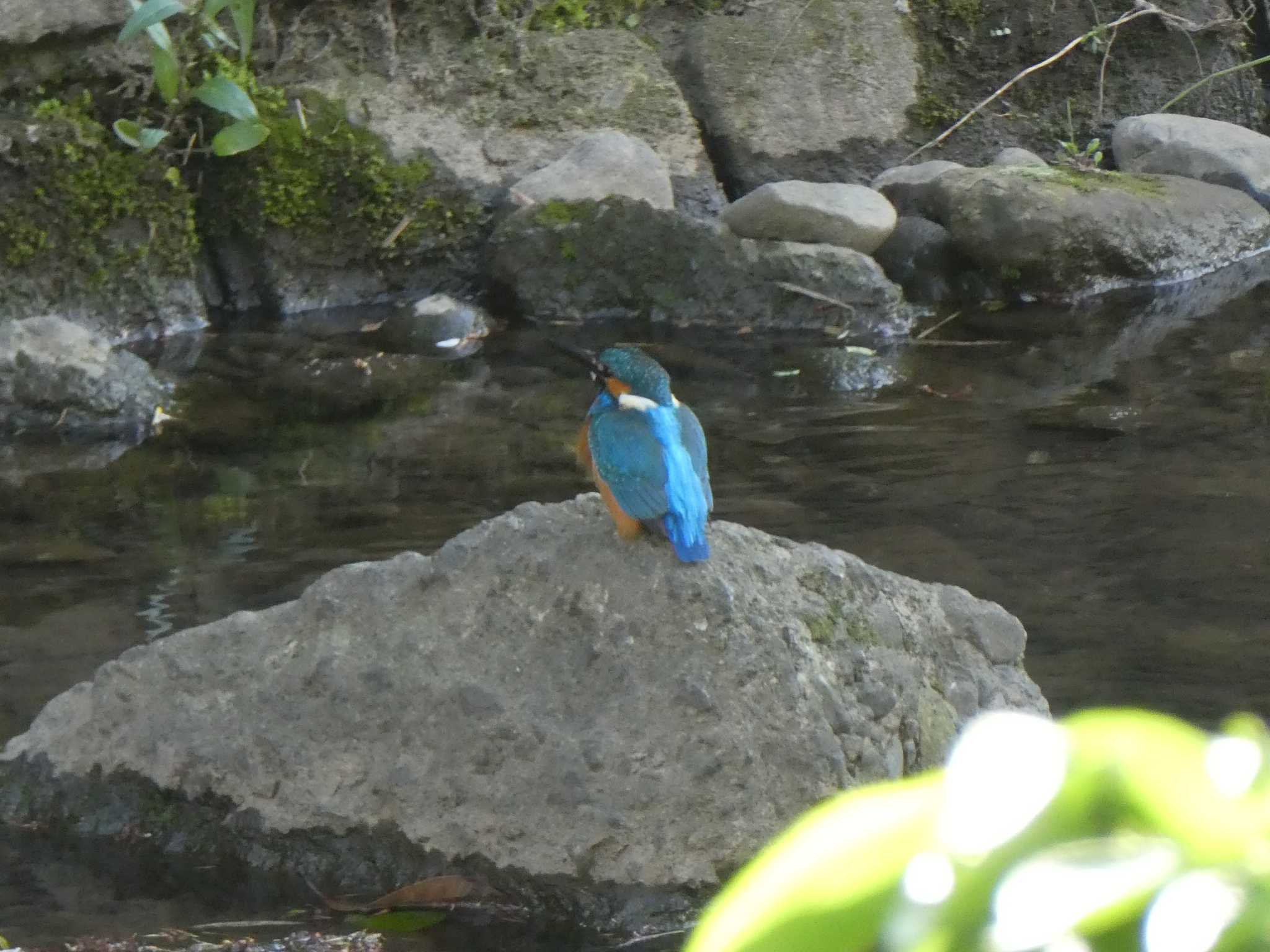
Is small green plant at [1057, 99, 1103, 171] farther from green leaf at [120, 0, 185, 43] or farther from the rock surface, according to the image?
green leaf at [120, 0, 185, 43]

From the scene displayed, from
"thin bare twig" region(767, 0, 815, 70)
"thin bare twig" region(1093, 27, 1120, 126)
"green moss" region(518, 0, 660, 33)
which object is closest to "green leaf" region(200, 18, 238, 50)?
"green moss" region(518, 0, 660, 33)

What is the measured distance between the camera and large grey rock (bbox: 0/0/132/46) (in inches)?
264

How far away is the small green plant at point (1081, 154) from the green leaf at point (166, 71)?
4.64 m

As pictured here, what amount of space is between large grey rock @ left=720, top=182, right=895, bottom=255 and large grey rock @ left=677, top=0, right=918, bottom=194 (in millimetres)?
950

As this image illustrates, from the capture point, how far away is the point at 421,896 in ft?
8.18

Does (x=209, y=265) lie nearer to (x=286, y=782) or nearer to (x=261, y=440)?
(x=261, y=440)

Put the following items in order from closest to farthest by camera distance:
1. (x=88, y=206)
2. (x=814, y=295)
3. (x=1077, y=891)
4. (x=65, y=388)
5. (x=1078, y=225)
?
(x=1077, y=891) < (x=65, y=388) < (x=88, y=206) < (x=814, y=295) < (x=1078, y=225)

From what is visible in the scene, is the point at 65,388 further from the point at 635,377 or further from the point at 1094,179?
the point at 1094,179

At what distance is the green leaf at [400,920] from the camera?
2438mm

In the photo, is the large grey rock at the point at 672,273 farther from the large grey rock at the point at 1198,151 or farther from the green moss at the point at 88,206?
the large grey rock at the point at 1198,151

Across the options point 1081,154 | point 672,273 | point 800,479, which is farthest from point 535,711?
point 1081,154

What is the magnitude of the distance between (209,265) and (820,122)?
335 centimetres

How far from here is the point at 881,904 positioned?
367mm

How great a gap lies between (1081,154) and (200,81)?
467cm
